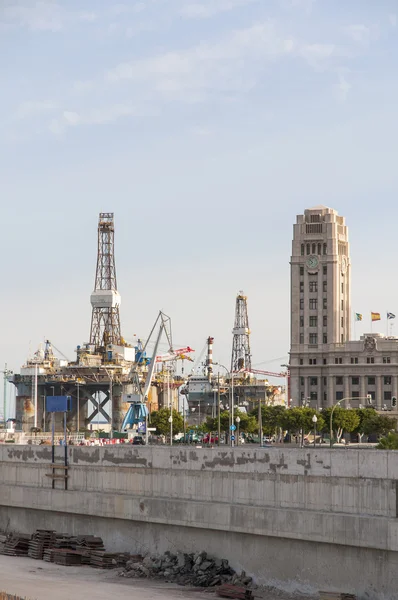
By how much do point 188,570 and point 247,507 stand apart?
3921mm

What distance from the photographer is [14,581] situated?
45188 millimetres

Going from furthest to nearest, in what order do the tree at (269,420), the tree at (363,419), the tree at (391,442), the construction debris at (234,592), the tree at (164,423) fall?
1. the tree at (269,420)
2. the tree at (363,419)
3. the tree at (164,423)
4. the tree at (391,442)
5. the construction debris at (234,592)

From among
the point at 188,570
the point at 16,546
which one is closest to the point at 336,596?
the point at 188,570

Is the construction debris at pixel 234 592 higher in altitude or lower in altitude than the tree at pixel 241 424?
lower

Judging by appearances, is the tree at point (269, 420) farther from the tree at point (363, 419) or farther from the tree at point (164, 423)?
the tree at point (164, 423)

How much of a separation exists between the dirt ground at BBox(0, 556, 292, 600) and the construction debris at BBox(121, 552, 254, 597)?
762mm

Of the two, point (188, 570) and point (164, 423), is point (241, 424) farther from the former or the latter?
point (188, 570)

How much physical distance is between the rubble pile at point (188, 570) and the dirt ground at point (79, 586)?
0.76 m

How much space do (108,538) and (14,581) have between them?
9590 millimetres

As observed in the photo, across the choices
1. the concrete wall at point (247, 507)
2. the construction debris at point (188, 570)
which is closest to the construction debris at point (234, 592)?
the construction debris at point (188, 570)

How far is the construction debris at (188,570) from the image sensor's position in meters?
45.2

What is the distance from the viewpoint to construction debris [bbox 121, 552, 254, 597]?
148ft

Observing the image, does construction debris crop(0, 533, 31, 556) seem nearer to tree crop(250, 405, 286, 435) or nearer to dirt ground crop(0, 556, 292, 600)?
dirt ground crop(0, 556, 292, 600)

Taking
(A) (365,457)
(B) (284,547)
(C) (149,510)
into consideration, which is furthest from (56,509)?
(A) (365,457)
